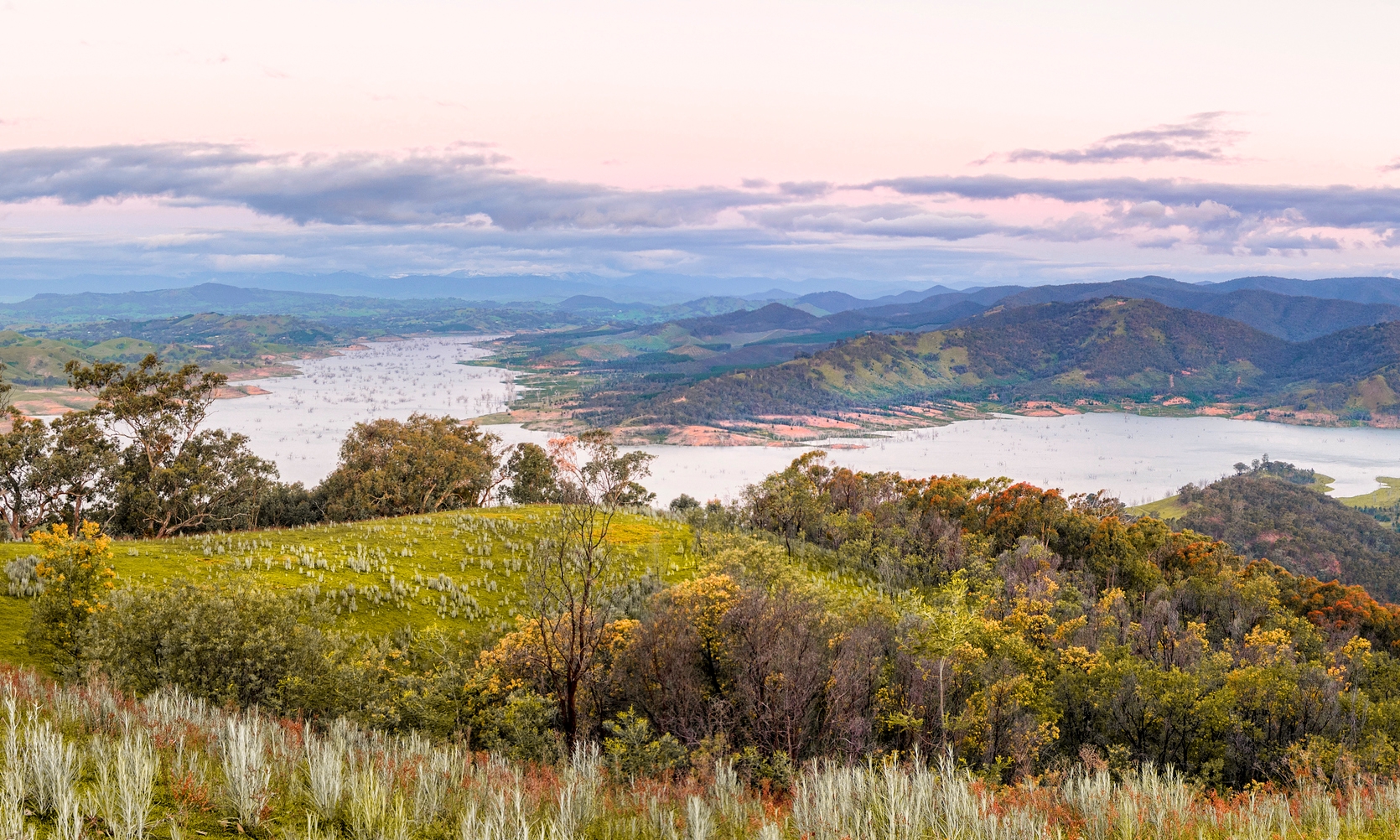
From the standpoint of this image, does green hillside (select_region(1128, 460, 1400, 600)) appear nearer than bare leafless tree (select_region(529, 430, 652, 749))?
No

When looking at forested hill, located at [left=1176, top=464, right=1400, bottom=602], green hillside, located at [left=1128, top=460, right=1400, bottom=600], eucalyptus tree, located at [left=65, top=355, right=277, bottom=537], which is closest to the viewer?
eucalyptus tree, located at [left=65, top=355, right=277, bottom=537]

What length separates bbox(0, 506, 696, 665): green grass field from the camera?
26828mm

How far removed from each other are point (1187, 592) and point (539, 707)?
51.7 metres

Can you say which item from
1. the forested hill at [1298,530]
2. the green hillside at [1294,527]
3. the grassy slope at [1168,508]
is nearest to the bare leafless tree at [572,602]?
the green hillside at [1294,527]

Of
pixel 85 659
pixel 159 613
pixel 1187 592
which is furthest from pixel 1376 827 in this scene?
pixel 1187 592

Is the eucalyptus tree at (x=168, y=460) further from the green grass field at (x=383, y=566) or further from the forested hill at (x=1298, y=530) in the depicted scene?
the forested hill at (x=1298, y=530)

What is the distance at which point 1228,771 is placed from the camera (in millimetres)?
25547

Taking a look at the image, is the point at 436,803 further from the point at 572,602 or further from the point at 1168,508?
the point at 1168,508

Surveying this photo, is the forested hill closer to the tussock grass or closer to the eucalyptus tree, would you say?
the tussock grass

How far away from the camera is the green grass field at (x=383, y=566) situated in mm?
26828

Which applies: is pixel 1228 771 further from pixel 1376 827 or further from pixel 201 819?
pixel 201 819

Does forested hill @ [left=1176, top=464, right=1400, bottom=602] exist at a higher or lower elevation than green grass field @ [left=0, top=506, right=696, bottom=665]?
lower

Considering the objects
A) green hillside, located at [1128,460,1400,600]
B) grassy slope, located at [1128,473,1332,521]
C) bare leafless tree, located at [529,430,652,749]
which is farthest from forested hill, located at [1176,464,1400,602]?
bare leafless tree, located at [529,430,652,749]

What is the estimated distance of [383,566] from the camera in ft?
105
